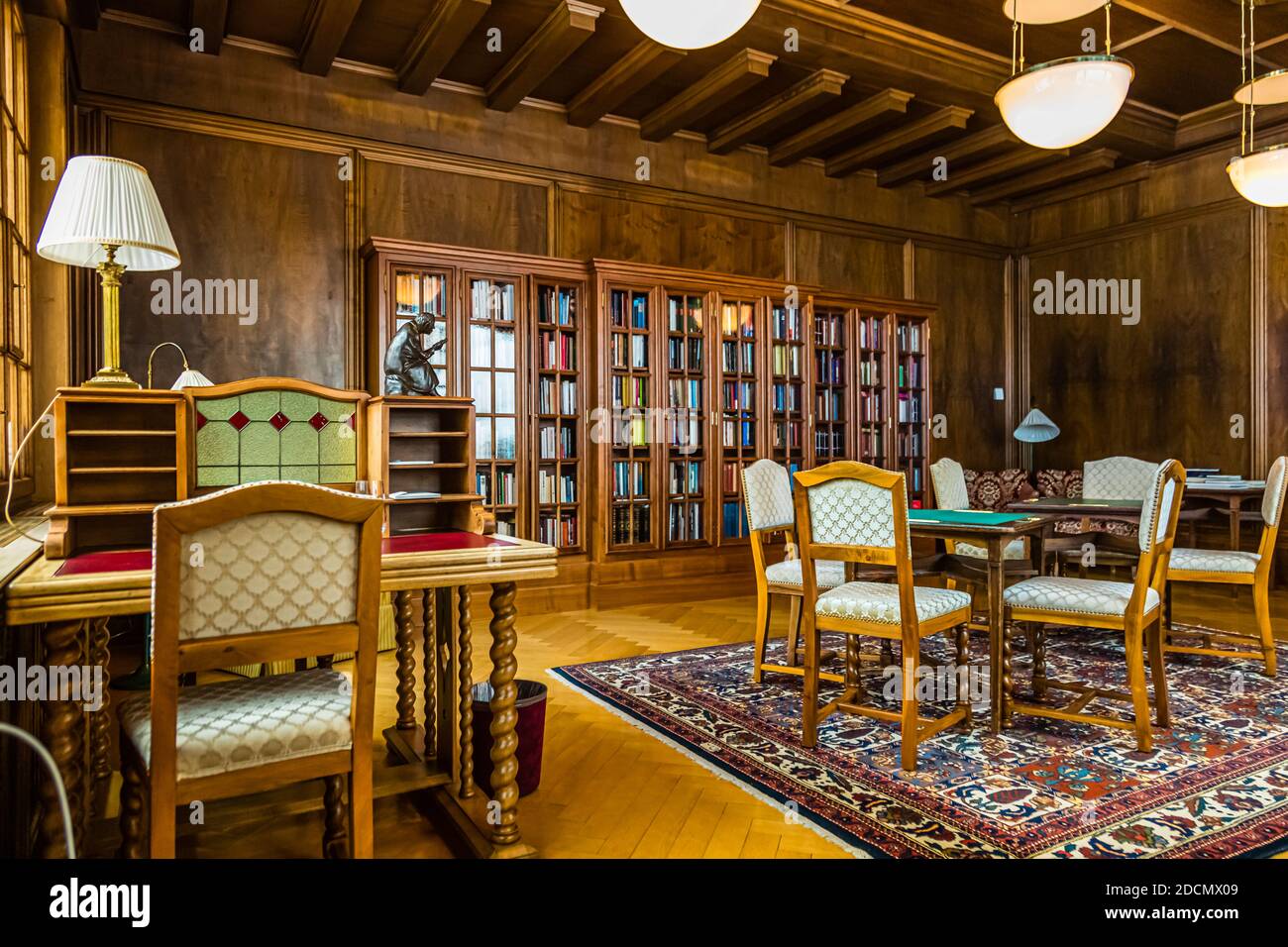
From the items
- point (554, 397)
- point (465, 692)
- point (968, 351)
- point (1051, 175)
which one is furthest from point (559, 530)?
point (1051, 175)

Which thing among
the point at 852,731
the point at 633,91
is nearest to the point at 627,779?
the point at 852,731

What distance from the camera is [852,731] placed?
3.27 m

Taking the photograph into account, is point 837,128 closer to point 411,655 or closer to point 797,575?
point 797,575

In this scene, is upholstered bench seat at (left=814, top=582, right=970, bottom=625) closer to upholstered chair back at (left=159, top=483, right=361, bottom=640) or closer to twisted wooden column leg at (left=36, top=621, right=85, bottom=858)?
upholstered chair back at (left=159, top=483, right=361, bottom=640)

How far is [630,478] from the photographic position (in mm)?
6168

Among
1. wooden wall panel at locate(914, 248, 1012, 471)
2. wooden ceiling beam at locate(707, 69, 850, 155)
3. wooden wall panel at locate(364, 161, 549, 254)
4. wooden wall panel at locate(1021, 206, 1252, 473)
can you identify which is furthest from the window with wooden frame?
wooden wall panel at locate(1021, 206, 1252, 473)

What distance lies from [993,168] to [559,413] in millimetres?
4590

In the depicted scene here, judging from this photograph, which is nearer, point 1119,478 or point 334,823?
point 334,823

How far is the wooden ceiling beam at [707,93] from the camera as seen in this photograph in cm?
543

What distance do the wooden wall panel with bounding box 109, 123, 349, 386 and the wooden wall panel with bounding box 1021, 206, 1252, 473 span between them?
268 inches

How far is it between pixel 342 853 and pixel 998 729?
2.37 meters

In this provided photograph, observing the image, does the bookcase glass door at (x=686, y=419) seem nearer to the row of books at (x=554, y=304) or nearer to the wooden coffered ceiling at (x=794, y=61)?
the row of books at (x=554, y=304)

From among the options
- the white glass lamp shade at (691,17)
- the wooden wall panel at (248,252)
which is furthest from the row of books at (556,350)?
the white glass lamp shade at (691,17)
